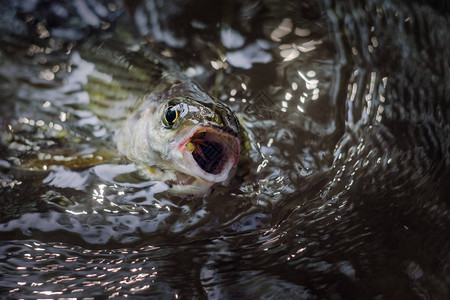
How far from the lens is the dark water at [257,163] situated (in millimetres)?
1425

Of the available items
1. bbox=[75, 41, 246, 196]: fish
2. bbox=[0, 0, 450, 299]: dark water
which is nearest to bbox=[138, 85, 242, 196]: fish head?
bbox=[75, 41, 246, 196]: fish

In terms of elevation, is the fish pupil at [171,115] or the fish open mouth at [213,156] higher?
the fish pupil at [171,115]

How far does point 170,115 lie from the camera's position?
5.28 ft

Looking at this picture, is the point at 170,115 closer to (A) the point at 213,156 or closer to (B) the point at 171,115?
(B) the point at 171,115

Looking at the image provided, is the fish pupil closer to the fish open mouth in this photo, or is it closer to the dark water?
the fish open mouth

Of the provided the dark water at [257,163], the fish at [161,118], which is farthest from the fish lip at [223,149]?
the dark water at [257,163]

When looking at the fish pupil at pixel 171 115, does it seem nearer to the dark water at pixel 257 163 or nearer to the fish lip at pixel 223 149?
the fish lip at pixel 223 149

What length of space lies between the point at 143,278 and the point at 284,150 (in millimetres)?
881

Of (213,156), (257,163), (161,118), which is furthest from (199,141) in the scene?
(257,163)

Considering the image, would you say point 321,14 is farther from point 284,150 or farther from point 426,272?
point 426,272

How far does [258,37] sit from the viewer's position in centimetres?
264

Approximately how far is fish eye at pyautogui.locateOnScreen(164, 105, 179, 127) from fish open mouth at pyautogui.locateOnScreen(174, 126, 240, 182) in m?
0.11

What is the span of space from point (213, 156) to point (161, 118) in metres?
0.31

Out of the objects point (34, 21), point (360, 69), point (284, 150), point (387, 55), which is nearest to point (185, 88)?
point (284, 150)
